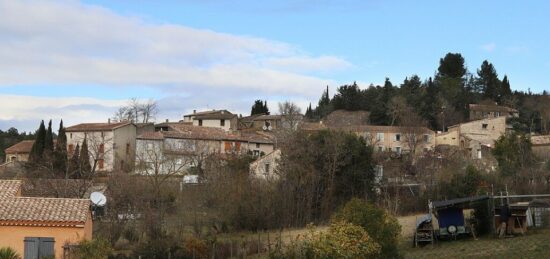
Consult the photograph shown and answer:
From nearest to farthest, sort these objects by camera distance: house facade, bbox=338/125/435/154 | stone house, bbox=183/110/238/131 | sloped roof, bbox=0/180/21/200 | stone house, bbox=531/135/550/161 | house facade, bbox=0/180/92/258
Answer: house facade, bbox=0/180/92/258 → sloped roof, bbox=0/180/21/200 → stone house, bbox=531/135/550/161 → house facade, bbox=338/125/435/154 → stone house, bbox=183/110/238/131

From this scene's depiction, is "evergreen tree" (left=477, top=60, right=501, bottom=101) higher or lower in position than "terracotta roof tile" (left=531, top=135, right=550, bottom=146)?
higher

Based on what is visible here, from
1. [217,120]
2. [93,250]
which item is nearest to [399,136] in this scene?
[217,120]

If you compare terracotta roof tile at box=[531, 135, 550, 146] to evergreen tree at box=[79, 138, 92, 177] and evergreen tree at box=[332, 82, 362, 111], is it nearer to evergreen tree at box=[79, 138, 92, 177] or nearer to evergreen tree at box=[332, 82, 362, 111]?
evergreen tree at box=[332, 82, 362, 111]

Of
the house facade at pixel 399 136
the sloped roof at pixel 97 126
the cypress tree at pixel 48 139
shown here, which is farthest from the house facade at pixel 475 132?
the cypress tree at pixel 48 139

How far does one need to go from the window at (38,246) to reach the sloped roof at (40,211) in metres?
0.43

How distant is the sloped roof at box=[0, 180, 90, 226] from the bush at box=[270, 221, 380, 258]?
838cm

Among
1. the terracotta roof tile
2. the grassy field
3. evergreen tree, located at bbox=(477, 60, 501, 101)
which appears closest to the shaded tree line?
evergreen tree, located at bbox=(477, 60, 501, 101)

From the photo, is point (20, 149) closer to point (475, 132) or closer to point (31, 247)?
point (475, 132)

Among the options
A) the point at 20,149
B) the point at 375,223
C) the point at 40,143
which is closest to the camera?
the point at 375,223

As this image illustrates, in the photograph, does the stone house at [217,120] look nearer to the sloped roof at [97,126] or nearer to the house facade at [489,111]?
the sloped roof at [97,126]

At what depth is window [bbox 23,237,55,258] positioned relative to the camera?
1878 cm

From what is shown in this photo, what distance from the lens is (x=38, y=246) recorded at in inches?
742

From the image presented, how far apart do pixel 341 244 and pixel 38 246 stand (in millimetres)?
10406

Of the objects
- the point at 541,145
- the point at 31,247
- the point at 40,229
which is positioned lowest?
the point at 31,247
